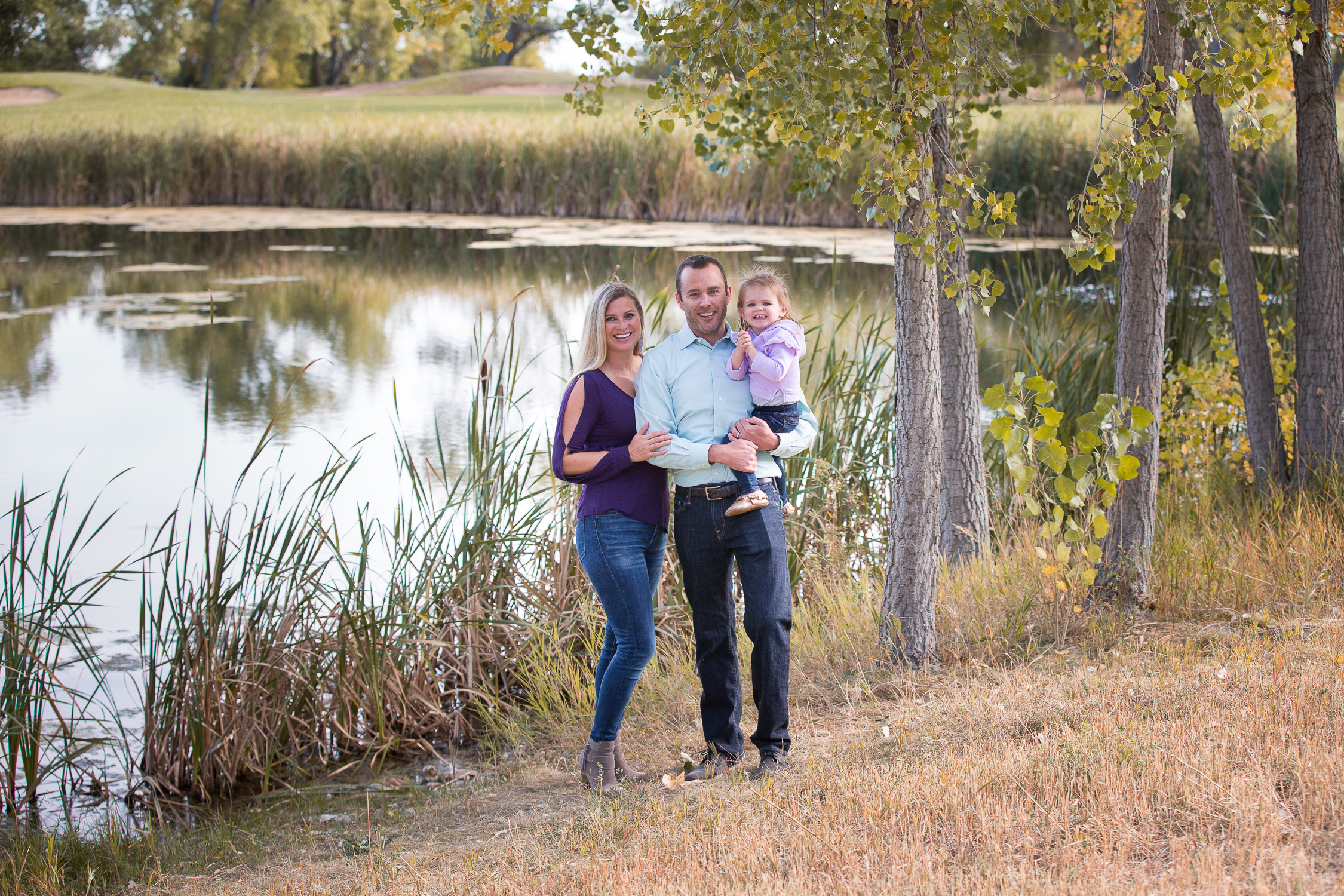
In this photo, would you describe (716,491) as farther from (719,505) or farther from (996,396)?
(996,396)

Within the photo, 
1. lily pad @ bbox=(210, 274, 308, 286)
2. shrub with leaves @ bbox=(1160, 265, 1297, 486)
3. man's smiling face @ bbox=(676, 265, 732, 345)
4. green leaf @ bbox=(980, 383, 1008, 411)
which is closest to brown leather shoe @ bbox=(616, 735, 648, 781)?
man's smiling face @ bbox=(676, 265, 732, 345)

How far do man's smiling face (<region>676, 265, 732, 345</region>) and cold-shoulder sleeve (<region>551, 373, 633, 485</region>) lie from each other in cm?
36

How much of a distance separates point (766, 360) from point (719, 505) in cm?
43

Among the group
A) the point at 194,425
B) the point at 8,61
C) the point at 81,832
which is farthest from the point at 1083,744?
the point at 8,61

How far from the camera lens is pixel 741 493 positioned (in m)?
3.04

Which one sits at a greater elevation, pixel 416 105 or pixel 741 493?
pixel 416 105

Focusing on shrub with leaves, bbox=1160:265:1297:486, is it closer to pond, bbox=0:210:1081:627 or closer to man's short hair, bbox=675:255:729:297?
pond, bbox=0:210:1081:627

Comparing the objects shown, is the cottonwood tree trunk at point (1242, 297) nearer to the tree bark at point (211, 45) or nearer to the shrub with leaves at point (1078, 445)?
the shrub with leaves at point (1078, 445)

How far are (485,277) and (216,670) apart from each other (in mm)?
9669

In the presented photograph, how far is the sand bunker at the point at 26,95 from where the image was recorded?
33.9 meters

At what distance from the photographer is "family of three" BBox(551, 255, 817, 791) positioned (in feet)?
10.0

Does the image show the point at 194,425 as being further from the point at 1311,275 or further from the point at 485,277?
the point at 1311,275

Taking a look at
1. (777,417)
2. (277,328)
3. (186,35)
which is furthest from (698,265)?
(186,35)

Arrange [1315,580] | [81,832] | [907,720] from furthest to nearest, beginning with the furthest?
[1315,580] < [81,832] < [907,720]
